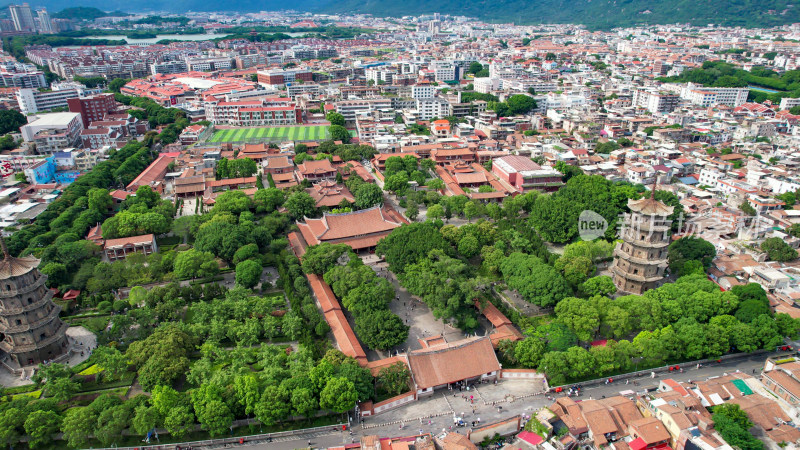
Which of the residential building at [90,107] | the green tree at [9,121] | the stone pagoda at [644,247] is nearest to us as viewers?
the stone pagoda at [644,247]

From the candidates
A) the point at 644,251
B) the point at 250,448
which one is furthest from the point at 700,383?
the point at 250,448

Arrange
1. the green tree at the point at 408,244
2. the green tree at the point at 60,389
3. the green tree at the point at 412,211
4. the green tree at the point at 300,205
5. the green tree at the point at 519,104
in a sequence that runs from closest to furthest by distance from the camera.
Result: the green tree at the point at 60,389, the green tree at the point at 408,244, the green tree at the point at 300,205, the green tree at the point at 412,211, the green tree at the point at 519,104

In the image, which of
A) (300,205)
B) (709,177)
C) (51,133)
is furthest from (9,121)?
(709,177)

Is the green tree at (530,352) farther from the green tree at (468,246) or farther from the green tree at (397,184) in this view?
the green tree at (397,184)

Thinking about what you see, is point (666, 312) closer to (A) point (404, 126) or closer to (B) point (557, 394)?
(B) point (557, 394)

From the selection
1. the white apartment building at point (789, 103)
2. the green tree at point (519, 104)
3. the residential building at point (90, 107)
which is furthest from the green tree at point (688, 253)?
the residential building at point (90, 107)

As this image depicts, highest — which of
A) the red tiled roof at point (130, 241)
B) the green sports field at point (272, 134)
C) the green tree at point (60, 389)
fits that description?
the green sports field at point (272, 134)

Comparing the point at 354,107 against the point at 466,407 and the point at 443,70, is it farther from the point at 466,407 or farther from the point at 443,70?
the point at 466,407
